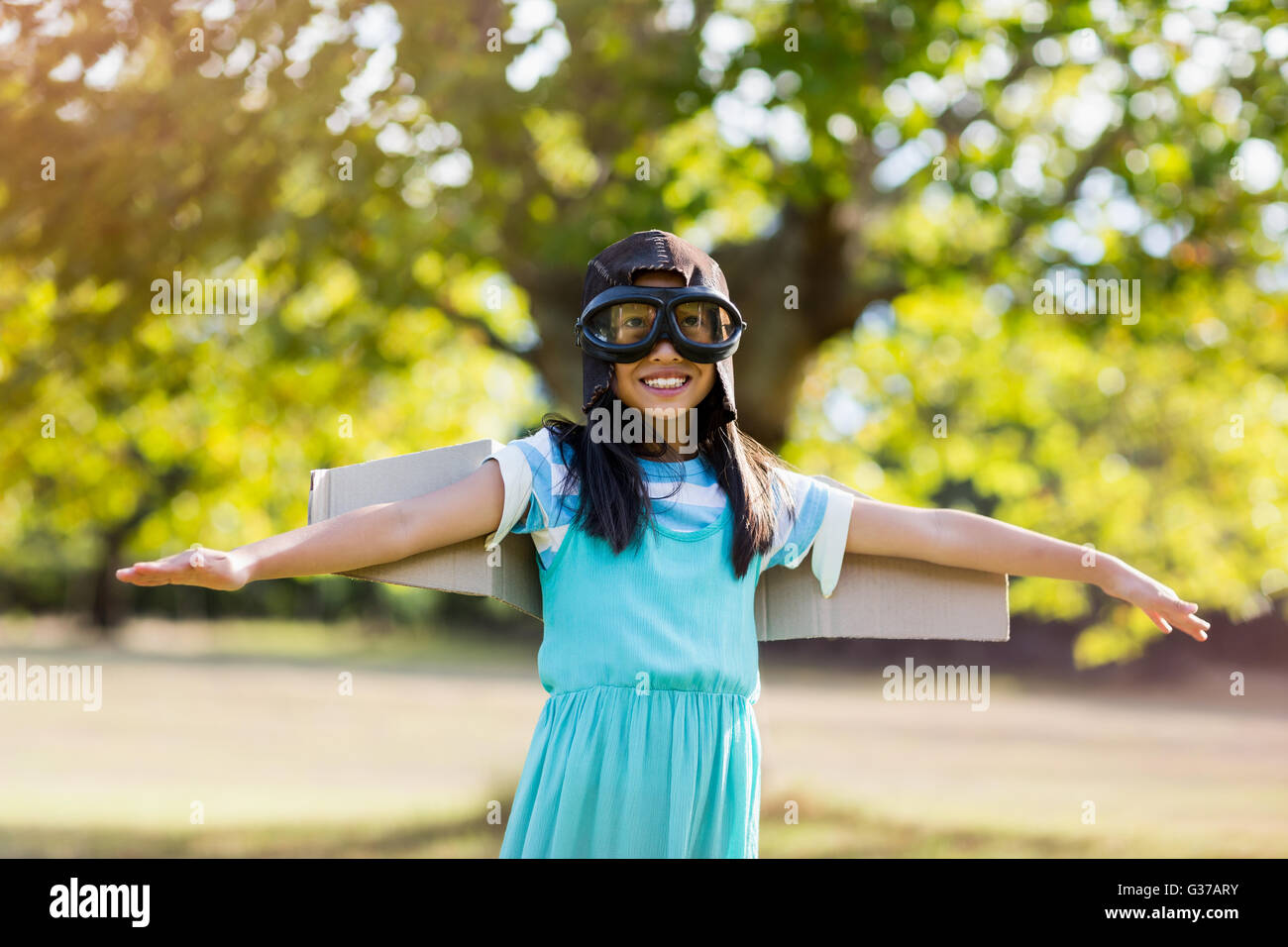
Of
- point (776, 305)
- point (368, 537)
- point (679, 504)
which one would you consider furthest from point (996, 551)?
point (776, 305)

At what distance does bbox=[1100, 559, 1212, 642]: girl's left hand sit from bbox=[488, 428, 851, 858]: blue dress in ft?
2.50

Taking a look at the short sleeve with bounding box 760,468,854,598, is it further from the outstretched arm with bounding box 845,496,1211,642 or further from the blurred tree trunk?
the blurred tree trunk

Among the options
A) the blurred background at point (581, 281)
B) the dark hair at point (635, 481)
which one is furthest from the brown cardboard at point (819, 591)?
the blurred background at point (581, 281)

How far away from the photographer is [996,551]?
2.72 m

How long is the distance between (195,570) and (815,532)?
1.32 metres

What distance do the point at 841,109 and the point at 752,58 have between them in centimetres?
59

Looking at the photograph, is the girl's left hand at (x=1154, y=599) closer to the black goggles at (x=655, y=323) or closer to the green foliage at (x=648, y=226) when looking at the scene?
the black goggles at (x=655, y=323)

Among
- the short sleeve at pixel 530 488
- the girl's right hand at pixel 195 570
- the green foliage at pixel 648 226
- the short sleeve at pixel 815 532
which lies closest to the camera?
the girl's right hand at pixel 195 570

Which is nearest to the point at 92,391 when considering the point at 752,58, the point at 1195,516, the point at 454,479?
the point at 752,58

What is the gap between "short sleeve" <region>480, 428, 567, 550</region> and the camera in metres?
2.59

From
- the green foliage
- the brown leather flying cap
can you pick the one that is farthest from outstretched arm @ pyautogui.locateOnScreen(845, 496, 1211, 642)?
the green foliage

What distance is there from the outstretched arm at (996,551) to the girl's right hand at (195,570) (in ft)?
4.35

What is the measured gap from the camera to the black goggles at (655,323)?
2.61 m

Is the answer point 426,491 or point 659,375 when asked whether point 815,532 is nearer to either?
point 659,375
